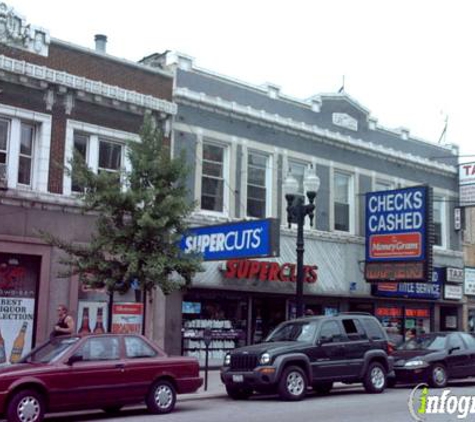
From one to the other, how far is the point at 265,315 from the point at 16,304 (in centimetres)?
839

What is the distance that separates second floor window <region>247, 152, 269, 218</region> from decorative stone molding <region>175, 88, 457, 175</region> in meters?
1.26

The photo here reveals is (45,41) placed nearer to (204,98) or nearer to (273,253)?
(204,98)

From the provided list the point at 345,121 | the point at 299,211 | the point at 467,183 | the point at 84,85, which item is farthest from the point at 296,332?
the point at 467,183

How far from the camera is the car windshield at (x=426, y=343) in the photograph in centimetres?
1838

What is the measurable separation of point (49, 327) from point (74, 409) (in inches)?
254

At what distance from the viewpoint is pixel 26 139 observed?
18.8 metres

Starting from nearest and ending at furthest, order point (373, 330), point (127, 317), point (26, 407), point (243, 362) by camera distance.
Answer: point (26, 407) < point (243, 362) < point (373, 330) < point (127, 317)

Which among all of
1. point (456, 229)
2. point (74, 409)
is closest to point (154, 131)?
point (74, 409)

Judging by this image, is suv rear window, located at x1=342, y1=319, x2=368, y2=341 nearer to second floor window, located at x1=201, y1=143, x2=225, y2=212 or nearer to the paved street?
the paved street

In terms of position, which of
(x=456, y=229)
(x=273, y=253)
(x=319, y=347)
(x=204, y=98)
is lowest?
(x=319, y=347)

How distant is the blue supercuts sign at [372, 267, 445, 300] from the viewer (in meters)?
27.0

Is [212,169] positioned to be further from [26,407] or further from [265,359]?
[26,407]

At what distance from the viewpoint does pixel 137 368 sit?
12.9 meters

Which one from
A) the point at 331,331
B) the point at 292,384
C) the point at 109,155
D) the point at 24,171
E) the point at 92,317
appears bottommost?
the point at 292,384
